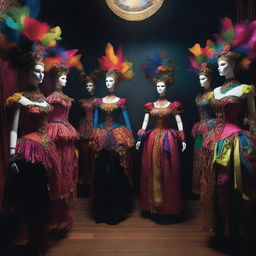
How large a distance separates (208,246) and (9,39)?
207 cm

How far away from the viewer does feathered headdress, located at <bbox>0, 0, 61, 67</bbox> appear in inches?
65.5

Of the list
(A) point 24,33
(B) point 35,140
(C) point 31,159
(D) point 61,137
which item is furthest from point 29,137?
(A) point 24,33

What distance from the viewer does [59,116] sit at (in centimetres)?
231

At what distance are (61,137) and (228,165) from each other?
133 cm

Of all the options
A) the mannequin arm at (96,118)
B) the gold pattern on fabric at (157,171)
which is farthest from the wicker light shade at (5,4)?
the gold pattern on fabric at (157,171)

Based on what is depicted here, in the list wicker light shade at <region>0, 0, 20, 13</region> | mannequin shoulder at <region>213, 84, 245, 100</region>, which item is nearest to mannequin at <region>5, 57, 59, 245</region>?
wicker light shade at <region>0, 0, 20, 13</region>

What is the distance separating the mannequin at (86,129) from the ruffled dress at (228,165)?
140 centimetres

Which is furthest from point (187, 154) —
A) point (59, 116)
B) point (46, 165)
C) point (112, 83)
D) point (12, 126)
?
point (12, 126)

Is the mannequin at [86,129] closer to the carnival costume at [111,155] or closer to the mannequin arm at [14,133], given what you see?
the carnival costume at [111,155]

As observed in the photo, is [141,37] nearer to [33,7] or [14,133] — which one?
[33,7]

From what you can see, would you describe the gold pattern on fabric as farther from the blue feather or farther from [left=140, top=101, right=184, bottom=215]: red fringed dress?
the blue feather

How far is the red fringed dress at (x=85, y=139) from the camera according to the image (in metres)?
2.96

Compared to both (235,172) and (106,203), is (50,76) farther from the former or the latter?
(235,172)

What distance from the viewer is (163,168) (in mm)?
2469
